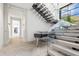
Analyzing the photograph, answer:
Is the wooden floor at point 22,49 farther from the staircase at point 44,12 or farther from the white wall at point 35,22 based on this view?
the staircase at point 44,12

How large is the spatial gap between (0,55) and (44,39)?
0.83 metres

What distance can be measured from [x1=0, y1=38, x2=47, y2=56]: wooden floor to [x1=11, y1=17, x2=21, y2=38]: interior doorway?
0.31ft

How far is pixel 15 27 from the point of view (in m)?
2.06

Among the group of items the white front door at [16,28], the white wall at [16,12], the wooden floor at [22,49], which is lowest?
the wooden floor at [22,49]

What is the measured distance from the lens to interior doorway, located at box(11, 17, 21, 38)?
2021 mm

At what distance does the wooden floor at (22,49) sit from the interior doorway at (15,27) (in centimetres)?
9

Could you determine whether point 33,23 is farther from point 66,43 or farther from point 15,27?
point 66,43

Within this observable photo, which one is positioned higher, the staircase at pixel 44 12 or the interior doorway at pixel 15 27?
the staircase at pixel 44 12

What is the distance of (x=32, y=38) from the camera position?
80.9 inches

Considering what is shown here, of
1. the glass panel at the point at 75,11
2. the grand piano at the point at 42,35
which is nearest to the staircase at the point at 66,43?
the grand piano at the point at 42,35

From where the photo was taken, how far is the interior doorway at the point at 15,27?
202 centimetres

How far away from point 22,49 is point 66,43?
80cm

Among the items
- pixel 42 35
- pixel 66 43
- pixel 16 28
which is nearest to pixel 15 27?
pixel 16 28

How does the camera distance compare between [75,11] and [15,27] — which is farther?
[15,27]
